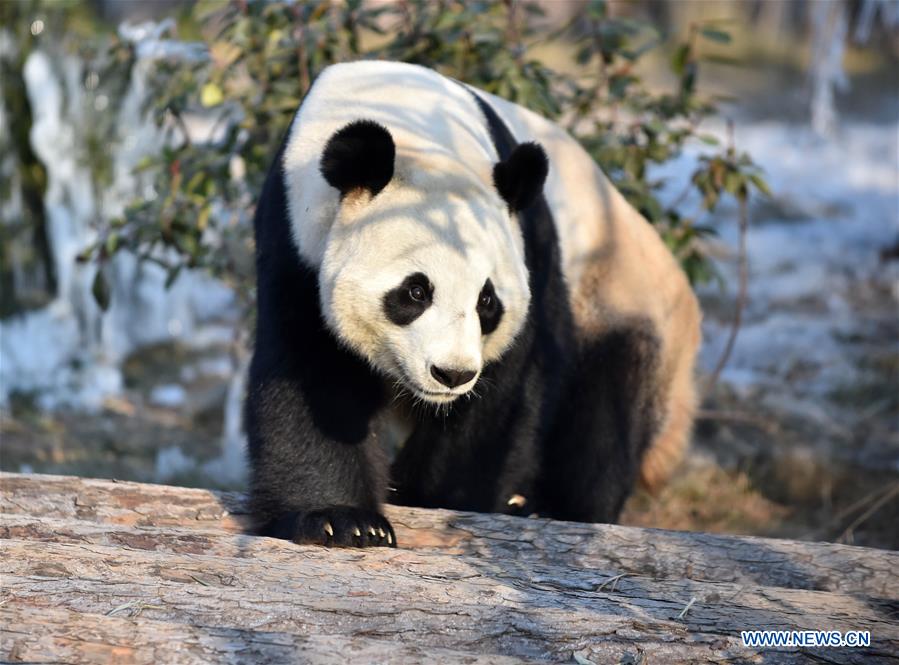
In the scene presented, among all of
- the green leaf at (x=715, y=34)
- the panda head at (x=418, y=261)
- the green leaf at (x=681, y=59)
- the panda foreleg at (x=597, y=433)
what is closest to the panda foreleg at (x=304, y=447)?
the panda head at (x=418, y=261)

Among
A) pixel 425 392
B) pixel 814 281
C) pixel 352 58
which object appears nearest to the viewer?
pixel 425 392

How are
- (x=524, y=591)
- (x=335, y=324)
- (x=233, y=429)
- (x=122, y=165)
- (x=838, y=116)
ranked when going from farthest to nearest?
1. (x=838, y=116)
2. (x=122, y=165)
3. (x=233, y=429)
4. (x=335, y=324)
5. (x=524, y=591)

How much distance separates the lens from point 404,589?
2.94 metres

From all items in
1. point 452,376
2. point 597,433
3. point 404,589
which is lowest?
point 597,433

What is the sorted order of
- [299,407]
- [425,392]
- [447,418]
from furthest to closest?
[447,418] → [299,407] → [425,392]

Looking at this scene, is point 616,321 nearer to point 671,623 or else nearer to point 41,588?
point 671,623

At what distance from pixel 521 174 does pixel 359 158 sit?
581 mm

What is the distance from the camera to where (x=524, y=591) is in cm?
302

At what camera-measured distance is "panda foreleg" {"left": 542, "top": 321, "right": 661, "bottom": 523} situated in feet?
15.4

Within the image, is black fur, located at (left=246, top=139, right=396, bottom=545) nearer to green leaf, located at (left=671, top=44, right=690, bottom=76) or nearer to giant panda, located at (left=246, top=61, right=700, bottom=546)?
giant panda, located at (left=246, top=61, right=700, bottom=546)

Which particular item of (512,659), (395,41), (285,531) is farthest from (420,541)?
(395,41)

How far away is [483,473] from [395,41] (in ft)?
8.65

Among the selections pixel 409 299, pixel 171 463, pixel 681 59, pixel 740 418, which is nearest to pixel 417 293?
pixel 409 299

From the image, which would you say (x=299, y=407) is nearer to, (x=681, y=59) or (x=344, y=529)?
(x=344, y=529)
